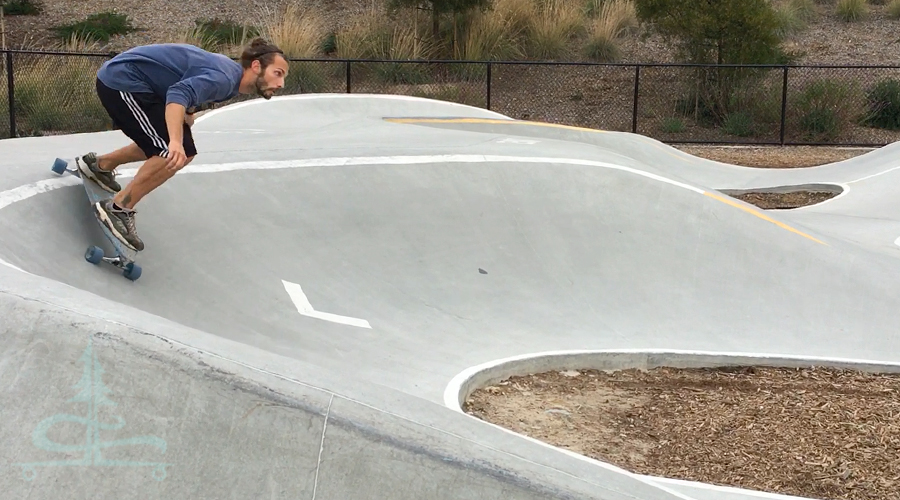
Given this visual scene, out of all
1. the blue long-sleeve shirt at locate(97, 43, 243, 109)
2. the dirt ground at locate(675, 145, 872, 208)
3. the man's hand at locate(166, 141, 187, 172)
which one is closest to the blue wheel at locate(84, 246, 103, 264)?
the man's hand at locate(166, 141, 187, 172)

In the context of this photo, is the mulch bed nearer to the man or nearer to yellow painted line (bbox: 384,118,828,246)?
yellow painted line (bbox: 384,118,828,246)

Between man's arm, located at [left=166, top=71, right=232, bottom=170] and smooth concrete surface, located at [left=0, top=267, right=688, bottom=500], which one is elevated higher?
man's arm, located at [left=166, top=71, right=232, bottom=170]

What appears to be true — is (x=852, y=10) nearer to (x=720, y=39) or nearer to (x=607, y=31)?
(x=607, y=31)

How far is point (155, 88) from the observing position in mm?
5320

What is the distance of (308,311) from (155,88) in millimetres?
1783

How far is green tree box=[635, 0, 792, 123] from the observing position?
73.9 ft

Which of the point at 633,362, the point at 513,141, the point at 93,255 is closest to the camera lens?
the point at 93,255

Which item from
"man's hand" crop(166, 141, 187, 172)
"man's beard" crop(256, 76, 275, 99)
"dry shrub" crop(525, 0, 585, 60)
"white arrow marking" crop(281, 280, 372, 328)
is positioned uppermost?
"dry shrub" crop(525, 0, 585, 60)

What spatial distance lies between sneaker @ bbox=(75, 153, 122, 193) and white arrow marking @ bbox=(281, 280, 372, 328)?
4.48 ft

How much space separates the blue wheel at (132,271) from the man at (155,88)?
116 mm

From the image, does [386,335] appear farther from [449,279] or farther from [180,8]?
[180,8]

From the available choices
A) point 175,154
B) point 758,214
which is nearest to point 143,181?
point 175,154

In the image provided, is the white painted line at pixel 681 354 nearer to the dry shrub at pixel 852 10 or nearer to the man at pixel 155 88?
the man at pixel 155 88

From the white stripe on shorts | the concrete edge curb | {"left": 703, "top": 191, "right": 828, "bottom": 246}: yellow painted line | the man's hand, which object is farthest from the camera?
{"left": 703, "top": 191, "right": 828, "bottom": 246}: yellow painted line
